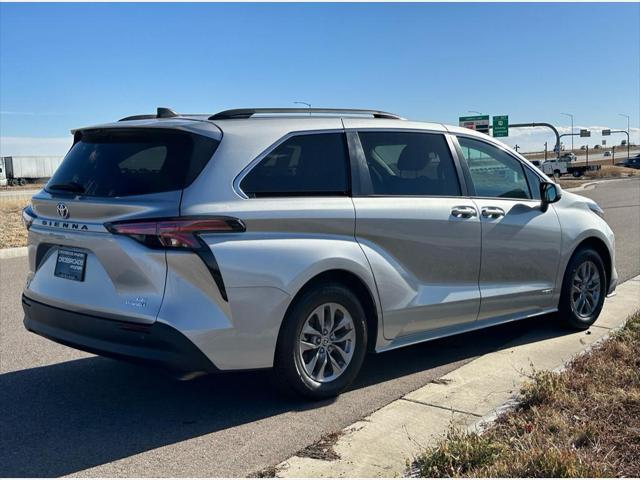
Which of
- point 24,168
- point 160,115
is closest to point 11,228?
point 160,115

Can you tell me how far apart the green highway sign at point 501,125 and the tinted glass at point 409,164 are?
4972 centimetres

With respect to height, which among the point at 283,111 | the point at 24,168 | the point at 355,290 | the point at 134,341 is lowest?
the point at 134,341

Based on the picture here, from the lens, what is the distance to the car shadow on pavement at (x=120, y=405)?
391 centimetres

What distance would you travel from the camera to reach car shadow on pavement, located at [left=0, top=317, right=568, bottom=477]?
3906 millimetres

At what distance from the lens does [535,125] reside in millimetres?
46469

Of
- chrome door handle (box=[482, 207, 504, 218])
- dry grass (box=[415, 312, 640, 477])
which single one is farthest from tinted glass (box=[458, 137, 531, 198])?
dry grass (box=[415, 312, 640, 477])

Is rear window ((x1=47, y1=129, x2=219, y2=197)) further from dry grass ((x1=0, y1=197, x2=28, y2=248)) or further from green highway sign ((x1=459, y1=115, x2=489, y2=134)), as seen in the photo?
green highway sign ((x1=459, y1=115, x2=489, y2=134))

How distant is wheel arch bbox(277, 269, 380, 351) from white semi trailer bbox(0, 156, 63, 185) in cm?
6507

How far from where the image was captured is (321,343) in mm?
4598

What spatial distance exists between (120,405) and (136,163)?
1.66m

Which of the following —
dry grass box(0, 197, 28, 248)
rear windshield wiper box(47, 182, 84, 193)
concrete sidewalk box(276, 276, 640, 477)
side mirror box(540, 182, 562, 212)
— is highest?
rear windshield wiper box(47, 182, 84, 193)

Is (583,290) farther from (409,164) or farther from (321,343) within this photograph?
(321,343)

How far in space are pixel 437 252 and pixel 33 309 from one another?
292cm

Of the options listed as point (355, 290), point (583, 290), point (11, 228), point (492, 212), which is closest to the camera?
point (355, 290)
